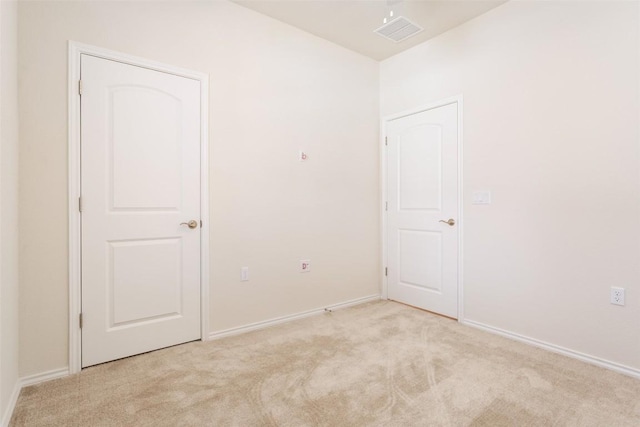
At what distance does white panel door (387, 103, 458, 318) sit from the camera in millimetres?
3158

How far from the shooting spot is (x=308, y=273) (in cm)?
328

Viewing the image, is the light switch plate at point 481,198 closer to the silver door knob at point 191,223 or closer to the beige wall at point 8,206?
the silver door knob at point 191,223

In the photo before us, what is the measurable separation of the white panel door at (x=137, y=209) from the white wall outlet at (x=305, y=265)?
0.99 metres

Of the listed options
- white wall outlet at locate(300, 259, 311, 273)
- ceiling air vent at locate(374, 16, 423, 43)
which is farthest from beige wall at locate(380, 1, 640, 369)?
white wall outlet at locate(300, 259, 311, 273)

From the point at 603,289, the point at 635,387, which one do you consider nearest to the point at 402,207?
the point at 603,289

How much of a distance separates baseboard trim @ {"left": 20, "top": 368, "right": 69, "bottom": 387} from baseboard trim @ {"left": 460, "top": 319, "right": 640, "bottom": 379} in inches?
121

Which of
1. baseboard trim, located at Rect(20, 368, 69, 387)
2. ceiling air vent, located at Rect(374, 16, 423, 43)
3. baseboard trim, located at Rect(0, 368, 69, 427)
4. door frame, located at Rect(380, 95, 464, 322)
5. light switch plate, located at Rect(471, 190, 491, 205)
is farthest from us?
door frame, located at Rect(380, 95, 464, 322)

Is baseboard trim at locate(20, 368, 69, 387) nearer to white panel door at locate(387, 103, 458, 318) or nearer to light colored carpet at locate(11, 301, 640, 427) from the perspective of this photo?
light colored carpet at locate(11, 301, 640, 427)

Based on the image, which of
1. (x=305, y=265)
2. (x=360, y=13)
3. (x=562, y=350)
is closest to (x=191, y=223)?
(x=305, y=265)

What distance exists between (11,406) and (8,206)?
103 centimetres

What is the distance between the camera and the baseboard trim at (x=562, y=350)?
2.13 m

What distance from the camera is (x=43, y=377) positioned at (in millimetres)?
2025

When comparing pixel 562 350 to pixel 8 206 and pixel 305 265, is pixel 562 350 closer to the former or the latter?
pixel 305 265

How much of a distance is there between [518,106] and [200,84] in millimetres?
2541
